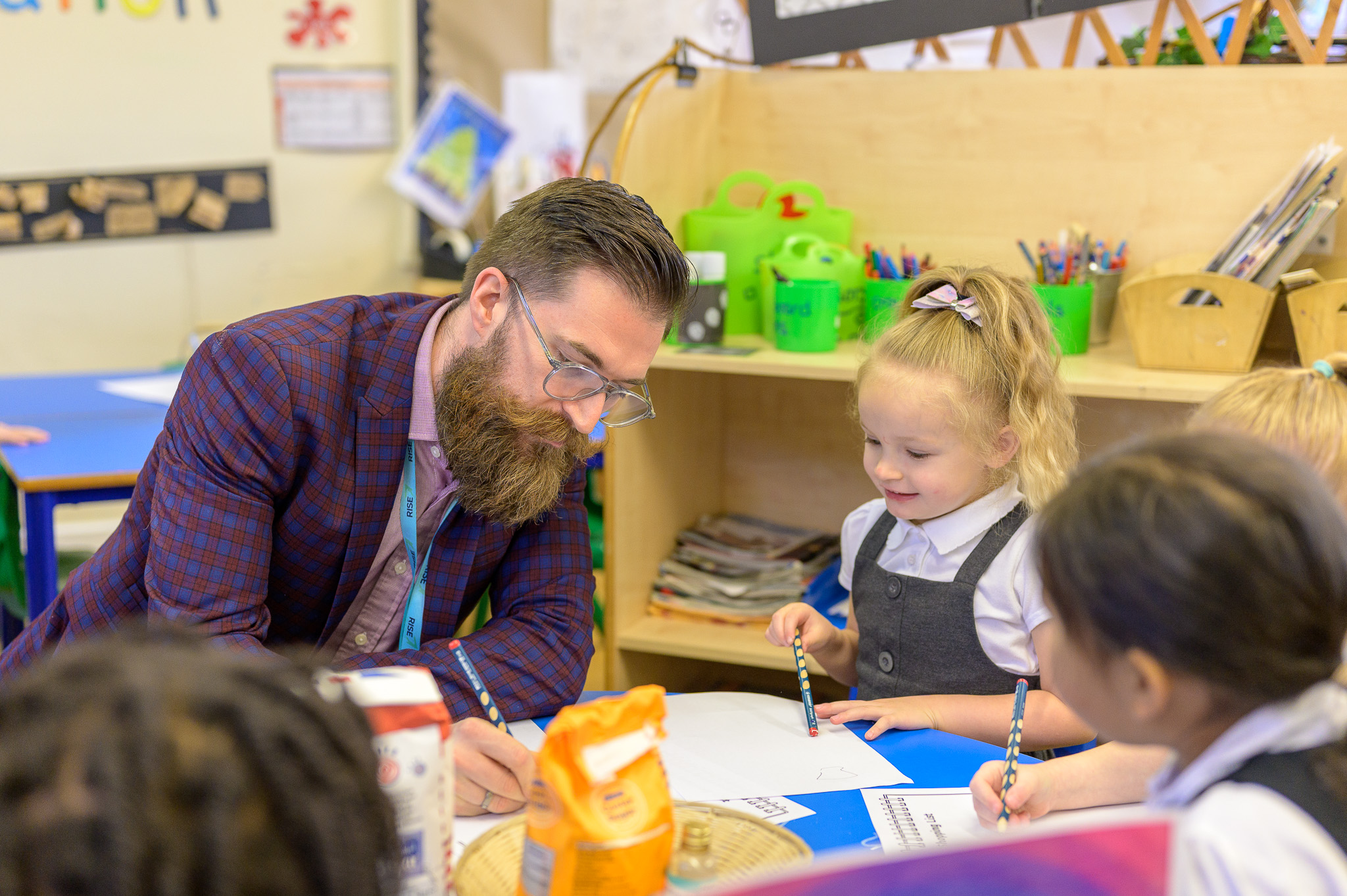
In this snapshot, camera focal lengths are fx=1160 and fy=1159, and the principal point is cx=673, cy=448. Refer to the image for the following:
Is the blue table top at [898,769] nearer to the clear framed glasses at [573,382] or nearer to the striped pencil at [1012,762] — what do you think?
the striped pencil at [1012,762]

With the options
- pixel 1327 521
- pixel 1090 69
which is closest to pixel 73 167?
pixel 1090 69

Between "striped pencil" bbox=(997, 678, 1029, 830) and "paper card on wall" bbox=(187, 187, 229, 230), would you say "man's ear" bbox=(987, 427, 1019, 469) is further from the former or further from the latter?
"paper card on wall" bbox=(187, 187, 229, 230)

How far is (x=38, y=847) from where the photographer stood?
0.50m

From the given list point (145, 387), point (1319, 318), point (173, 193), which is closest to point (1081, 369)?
point (1319, 318)

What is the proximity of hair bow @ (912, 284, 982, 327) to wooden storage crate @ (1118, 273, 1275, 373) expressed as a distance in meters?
0.51

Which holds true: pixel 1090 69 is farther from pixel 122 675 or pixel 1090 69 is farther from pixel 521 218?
pixel 122 675

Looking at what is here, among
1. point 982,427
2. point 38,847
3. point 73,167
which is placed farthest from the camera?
point 73,167

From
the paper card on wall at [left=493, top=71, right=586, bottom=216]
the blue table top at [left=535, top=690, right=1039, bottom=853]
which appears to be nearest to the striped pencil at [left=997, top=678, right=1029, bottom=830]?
the blue table top at [left=535, top=690, right=1039, bottom=853]

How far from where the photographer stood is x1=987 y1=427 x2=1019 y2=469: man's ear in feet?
4.76

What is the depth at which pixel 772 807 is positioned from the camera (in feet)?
3.50

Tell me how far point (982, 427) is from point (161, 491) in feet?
3.10

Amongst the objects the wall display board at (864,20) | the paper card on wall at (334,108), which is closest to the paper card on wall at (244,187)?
the paper card on wall at (334,108)

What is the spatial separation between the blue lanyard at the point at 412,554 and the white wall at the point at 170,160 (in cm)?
239

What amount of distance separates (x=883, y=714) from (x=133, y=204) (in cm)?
289
